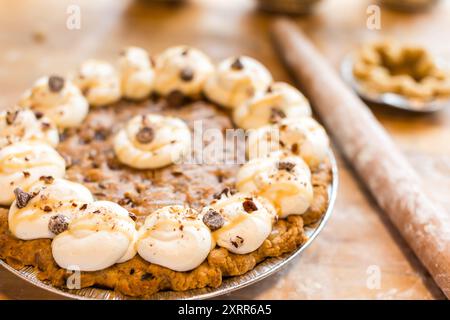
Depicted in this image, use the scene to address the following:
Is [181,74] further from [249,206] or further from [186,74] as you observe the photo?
[249,206]

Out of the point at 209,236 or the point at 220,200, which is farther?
the point at 220,200

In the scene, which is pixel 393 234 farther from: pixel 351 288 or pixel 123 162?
pixel 123 162

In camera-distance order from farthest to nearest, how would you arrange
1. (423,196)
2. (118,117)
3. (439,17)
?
(439,17), (118,117), (423,196)

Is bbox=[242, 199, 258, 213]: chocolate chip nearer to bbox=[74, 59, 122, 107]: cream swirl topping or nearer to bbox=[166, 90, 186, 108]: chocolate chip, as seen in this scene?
bbox=[166, 90, 186, 108]: chocolate chip

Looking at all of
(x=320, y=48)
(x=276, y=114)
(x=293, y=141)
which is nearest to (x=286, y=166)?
(x=293, y=141)

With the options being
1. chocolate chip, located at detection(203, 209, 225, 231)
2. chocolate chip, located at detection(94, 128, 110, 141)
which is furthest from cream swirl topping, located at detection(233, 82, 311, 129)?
chocolate chip, located at detection(203, 209, 225, 231)

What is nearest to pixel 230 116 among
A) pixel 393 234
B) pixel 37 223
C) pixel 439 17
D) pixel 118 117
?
pixel 118 117
